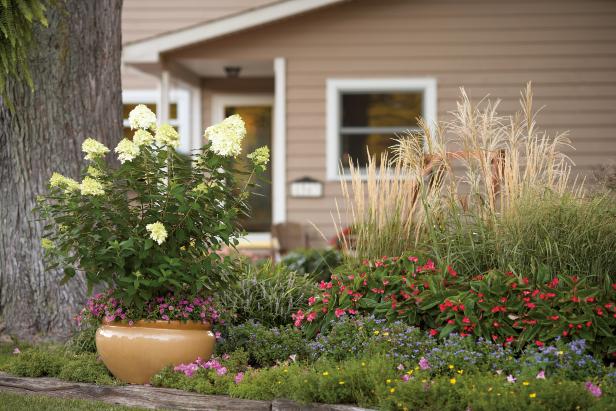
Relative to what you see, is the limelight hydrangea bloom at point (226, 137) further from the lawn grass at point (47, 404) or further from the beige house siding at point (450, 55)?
the beige house siding at point (450, 55)

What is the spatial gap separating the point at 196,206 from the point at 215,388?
0.91 m

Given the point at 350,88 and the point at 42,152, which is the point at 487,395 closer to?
the point at 42,152

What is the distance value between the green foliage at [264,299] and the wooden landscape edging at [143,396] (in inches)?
39.7

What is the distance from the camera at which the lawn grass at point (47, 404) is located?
13.9 ft

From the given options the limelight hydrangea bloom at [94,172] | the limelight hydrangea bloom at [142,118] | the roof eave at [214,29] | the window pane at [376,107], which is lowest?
the limelight hydrangea bloom at [94,172]

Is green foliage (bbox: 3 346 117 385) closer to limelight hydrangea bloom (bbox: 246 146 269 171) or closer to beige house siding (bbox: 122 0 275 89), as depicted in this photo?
limelight hydrangea bloom (bbox: 246 146 269 171)

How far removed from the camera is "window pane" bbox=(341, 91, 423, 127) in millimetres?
9938

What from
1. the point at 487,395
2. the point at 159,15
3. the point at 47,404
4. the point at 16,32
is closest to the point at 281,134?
the point at 159,15

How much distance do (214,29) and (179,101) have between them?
2.25 meters

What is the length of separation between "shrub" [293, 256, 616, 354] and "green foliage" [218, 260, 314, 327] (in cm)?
58

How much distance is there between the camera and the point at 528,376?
12.7ft

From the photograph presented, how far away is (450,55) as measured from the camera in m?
9.71

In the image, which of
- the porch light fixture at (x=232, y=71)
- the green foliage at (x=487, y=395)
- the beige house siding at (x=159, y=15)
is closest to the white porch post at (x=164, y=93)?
the porch light fixture at (x=232, y=71)

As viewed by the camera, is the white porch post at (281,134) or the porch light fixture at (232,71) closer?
the white porch post at (281,134)
